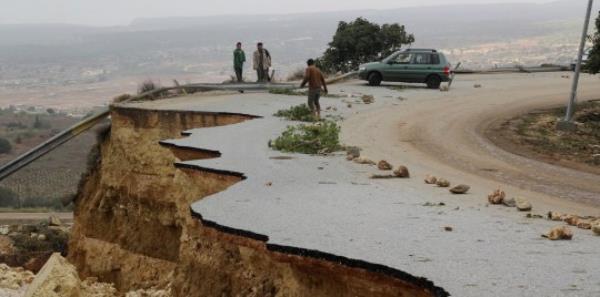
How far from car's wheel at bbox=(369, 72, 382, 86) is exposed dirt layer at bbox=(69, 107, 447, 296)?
36.6 ft

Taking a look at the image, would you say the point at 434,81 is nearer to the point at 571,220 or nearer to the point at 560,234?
the point at 571,220

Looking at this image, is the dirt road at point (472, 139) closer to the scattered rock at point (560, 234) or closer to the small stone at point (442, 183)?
the small stone at point (442, 183)

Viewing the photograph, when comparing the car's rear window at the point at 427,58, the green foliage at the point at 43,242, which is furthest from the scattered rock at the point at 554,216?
the green foliage at the point at 43,242

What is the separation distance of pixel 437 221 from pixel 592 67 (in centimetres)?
1473

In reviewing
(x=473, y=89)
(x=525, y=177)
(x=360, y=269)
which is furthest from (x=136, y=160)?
(x=473, y=89)

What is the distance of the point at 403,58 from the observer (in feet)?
99.1

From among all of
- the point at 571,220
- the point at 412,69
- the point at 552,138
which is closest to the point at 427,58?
the point at 412,69

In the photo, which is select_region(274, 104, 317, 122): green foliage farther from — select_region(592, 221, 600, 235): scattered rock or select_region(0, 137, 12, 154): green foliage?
select_region(0, 137, 12, 154): green foliage

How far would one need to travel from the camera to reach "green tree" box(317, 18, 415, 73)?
131 feet

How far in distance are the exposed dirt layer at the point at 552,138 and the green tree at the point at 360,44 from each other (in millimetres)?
17301

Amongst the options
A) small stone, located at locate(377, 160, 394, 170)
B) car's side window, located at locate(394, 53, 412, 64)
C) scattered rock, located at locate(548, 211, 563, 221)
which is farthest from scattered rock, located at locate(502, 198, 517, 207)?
car's side window, located at locate(394, 53, 412, 64)

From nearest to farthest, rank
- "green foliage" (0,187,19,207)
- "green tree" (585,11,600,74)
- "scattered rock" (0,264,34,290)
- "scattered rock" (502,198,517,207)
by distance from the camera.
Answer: "scattered rock" (502,198,517,207)
"scattered rock" (0,264,34,290)
"green tree" (585,11,600,74)
"green foliage" (0,187,19,207)

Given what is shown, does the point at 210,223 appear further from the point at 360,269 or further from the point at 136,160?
the point at 136,160

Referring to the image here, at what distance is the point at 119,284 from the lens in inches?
711
